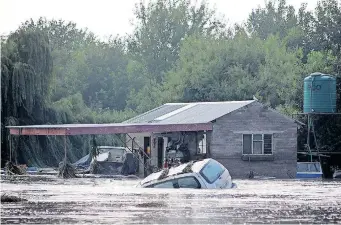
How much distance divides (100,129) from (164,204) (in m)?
23.6

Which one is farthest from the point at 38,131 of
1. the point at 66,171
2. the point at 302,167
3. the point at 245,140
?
the point at 302,167

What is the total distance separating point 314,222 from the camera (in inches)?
1209

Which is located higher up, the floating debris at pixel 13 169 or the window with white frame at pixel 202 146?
the window with white frame at pixel 202 146

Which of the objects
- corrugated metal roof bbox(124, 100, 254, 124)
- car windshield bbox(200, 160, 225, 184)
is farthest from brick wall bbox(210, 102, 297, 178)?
car windshield bbox(200, 160, 225, 184)

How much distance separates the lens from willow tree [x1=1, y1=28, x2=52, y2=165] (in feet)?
231

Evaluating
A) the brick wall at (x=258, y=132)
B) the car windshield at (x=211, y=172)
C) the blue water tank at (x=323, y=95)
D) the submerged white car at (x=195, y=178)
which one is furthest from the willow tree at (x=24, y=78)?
the car windshield at (x=211, y=172)

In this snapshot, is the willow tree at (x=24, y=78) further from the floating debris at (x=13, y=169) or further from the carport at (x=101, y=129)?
the carport at (x=101, y=129)

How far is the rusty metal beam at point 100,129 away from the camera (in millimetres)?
59969

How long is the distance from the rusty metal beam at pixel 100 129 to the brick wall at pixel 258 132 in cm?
184

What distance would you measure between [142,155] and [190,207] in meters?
32.7

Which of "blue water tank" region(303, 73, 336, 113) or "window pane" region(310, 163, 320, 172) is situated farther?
"blue water tank" region(303, 73, 336, 113)

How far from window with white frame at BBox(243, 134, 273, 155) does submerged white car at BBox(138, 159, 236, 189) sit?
50.5ft

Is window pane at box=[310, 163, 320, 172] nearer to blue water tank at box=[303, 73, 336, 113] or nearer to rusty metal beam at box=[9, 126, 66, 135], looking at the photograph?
blue water tank at box=[303, 73, 336, 113]

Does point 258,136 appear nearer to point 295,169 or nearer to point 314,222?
point 295,169
